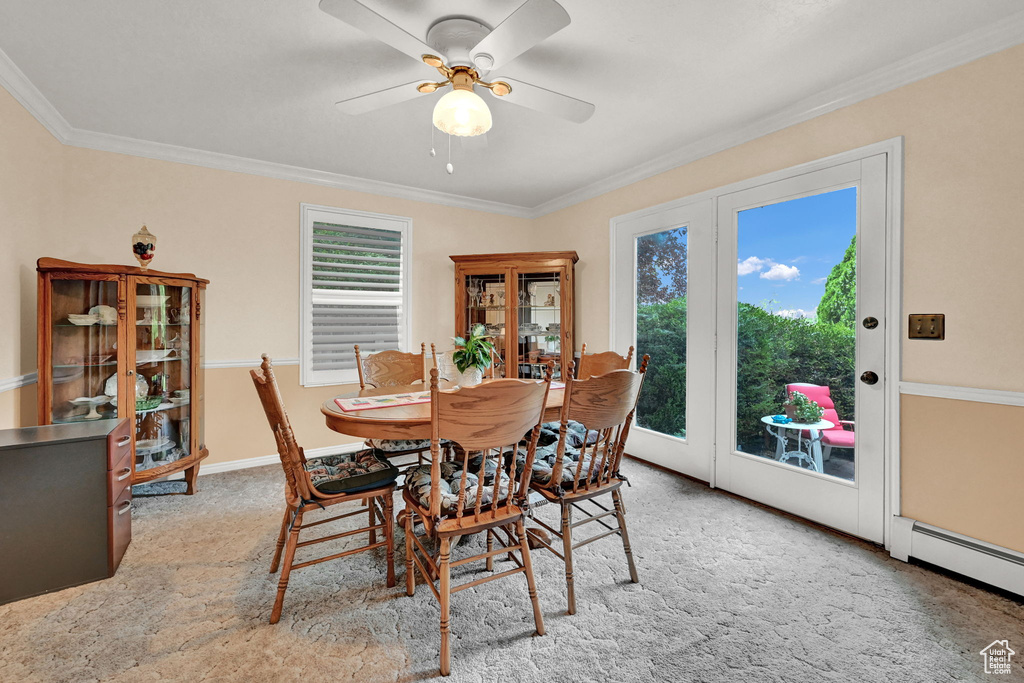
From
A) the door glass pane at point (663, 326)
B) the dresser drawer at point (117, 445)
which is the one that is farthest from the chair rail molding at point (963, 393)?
the dresser drawer at point (117, 445)

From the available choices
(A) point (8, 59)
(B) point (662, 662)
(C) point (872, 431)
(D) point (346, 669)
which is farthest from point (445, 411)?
(A) point (8, 59)

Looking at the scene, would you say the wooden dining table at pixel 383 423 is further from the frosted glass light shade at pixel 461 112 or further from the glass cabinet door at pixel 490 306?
the glass cabinet door at pixel 490 306

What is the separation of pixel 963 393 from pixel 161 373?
4532mm

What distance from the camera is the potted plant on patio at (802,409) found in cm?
265

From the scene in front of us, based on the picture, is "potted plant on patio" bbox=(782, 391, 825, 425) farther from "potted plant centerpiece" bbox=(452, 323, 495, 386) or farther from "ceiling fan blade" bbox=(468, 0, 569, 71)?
"ceiling fan blade" bbox=(468, 0, 569, 71)

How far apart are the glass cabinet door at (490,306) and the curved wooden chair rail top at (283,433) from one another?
8.51 feet

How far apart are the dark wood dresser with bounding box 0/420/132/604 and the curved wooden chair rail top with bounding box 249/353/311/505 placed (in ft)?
3.27

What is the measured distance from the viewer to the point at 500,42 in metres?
1.66

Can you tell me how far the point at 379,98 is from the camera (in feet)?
6.84

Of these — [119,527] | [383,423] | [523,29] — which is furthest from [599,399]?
[119,527]

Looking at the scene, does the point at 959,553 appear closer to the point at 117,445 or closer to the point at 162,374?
the point at 117,445

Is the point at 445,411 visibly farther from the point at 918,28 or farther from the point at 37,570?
the point at 918,28

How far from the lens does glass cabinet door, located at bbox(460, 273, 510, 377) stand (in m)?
4.35

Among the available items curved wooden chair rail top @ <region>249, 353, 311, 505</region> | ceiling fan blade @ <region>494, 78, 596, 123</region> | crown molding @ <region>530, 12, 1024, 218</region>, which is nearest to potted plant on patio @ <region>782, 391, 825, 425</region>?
crown molding @ <region>530, 12, 1024, 218</region>
